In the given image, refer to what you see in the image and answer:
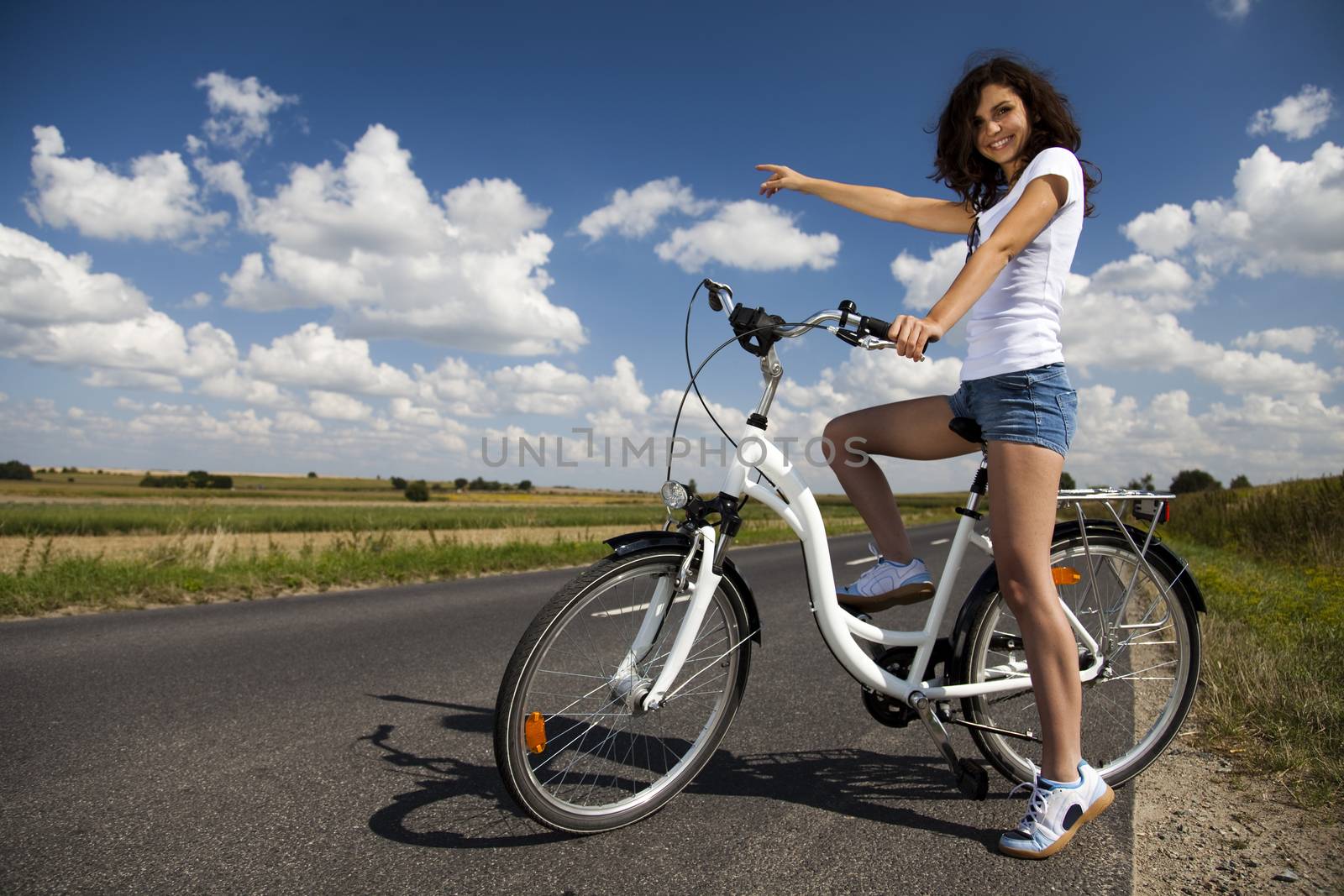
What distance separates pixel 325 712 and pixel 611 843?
6.20 feet

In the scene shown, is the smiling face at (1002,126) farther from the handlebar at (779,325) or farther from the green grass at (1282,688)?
the green grass at (1282,688)

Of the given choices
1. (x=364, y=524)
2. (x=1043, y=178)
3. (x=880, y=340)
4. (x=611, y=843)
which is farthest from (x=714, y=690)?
(x=364, y=524)

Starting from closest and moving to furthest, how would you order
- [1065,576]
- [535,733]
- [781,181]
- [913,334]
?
[913,334], [535,733], [1065,576], [781,181]

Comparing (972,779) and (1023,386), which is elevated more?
(1023,386)

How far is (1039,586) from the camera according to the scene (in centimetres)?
232

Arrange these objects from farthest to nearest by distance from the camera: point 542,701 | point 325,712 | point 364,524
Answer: point 364,524 → point 325,712 → point 542,701

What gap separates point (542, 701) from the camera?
7.17 feet

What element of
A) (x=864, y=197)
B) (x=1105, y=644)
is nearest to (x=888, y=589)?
(x=1105, y=644)

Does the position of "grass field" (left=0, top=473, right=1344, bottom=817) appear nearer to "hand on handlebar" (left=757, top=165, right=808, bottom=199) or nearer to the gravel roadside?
the gravel roadside

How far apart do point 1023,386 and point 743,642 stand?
1213 mm

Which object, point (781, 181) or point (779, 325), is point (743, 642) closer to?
point (779, 325)

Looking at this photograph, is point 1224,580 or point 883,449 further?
point 1224,580

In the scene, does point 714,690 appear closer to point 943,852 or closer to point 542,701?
point 542,701

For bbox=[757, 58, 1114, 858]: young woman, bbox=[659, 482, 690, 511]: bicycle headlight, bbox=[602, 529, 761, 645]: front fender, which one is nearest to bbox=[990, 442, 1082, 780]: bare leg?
bbox=[757, 58, 1114, 858]: young woman
